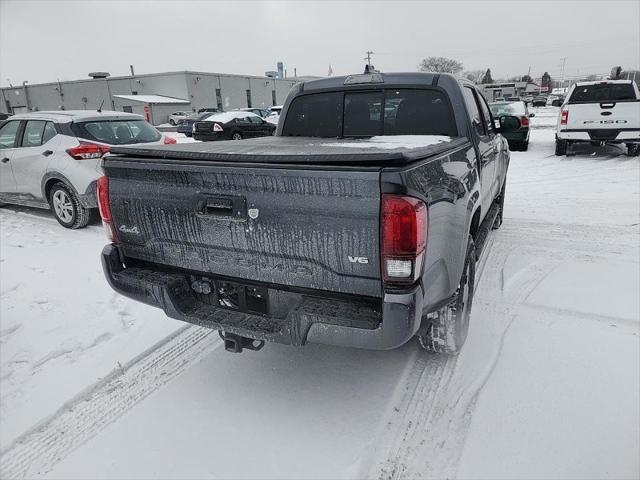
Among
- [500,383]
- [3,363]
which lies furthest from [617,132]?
[3,363]

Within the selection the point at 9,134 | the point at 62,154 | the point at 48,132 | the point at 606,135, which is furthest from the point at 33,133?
the point at 606,135

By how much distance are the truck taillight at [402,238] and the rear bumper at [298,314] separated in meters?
0.10

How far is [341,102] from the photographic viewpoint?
408 cm

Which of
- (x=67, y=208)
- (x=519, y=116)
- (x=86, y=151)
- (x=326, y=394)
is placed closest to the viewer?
(x=326, y=394)

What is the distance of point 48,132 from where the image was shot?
6371 millimetres

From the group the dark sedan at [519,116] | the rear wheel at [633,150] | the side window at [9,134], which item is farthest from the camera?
the dark sedan at [519,116]

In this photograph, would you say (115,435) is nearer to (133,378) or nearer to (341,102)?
(133,378)

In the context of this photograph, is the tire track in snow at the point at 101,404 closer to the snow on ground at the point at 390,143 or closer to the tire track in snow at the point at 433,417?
the tire track in snow at the point at 433,417

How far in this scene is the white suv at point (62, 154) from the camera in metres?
6.05

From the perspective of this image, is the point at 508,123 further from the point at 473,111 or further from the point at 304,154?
the point at 304,154

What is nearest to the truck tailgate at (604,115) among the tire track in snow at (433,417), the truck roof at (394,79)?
the truck roof at (394,79)

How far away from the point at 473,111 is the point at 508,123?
99cm

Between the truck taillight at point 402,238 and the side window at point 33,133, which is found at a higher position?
the side window at point 33,133

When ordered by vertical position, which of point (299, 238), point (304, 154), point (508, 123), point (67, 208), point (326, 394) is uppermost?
point (304, 154)
